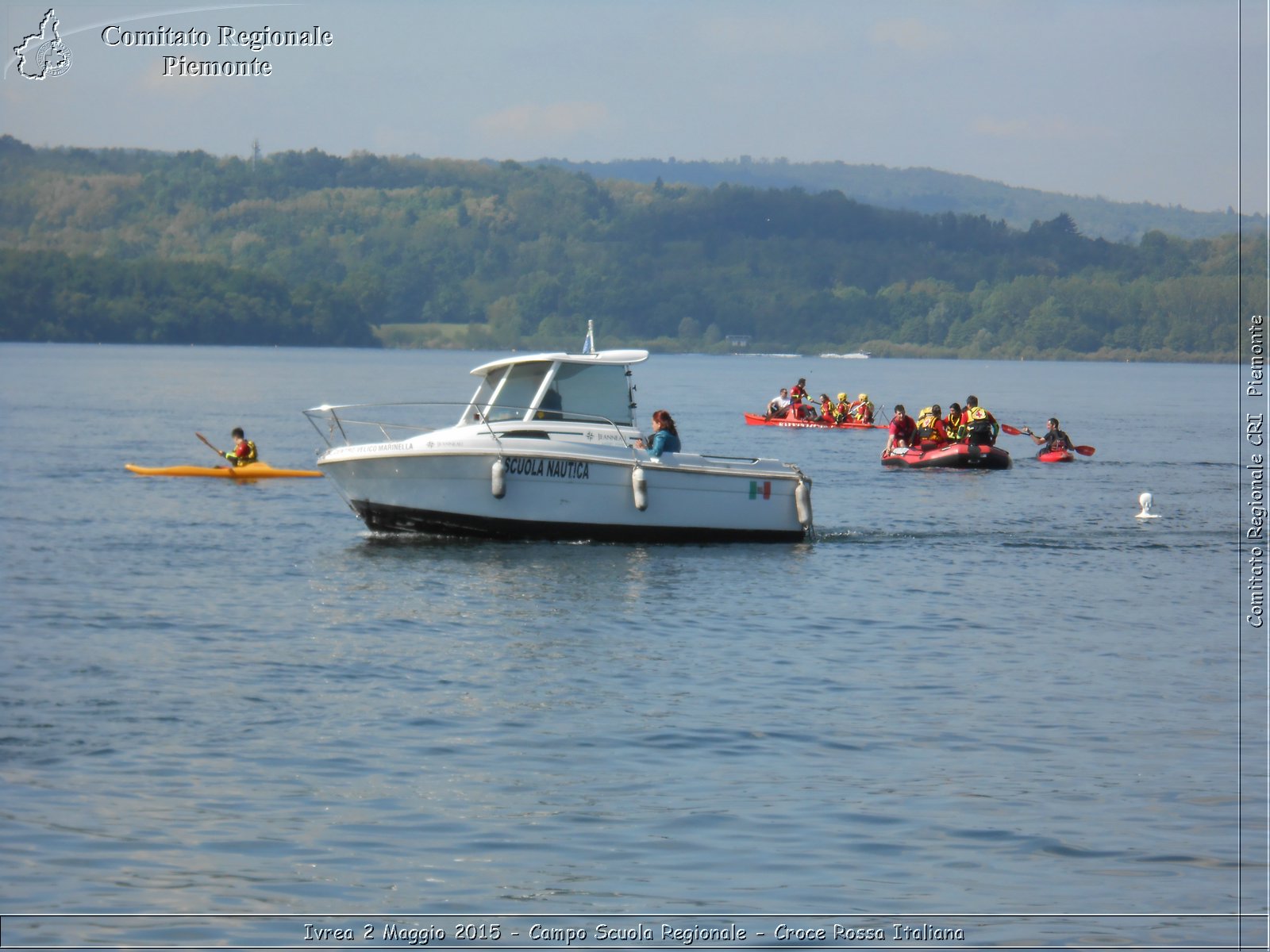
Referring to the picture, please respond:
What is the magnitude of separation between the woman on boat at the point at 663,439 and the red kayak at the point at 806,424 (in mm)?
35804

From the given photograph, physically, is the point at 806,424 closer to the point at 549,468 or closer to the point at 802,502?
the point at 802,502

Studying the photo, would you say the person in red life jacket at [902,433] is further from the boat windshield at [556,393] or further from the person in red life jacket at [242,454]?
the boat windshield at [556,393]

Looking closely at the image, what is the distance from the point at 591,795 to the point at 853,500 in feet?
84.9

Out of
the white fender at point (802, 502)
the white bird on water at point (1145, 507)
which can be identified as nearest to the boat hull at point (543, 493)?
the white fender at point (802, 502)

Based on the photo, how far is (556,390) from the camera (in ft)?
91.8

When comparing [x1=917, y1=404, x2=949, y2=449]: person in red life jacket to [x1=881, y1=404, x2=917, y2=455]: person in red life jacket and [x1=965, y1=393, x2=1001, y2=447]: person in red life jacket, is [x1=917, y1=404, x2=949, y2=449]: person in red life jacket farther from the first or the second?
[x1=965, y1=393, x2=1001, y2=447]: person in red life jacket

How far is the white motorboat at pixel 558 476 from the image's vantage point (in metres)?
26.2

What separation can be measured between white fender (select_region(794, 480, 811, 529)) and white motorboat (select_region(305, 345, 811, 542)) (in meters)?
0.02

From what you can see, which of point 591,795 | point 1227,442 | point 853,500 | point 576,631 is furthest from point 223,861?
point 1227,442

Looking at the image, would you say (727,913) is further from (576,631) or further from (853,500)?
(853,500)

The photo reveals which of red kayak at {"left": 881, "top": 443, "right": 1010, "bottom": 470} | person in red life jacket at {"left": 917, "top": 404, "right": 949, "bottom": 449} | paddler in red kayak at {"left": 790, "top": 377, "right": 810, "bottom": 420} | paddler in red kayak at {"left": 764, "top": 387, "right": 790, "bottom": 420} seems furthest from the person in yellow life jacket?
paddler in red kayak at {"left": 764, "top": 387, "right": 790, "bottom": 420}

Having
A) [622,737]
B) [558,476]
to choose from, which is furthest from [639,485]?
[622,737]

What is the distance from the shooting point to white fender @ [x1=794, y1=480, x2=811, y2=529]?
28.2 m

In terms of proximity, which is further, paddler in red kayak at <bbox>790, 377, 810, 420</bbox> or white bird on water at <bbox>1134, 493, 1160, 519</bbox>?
paddler in red kayak at <bbox>790, 377, 810, 420</bbox>
